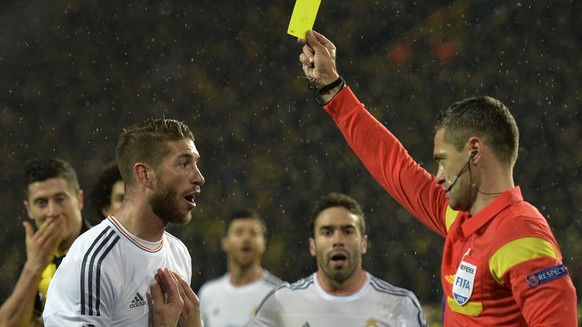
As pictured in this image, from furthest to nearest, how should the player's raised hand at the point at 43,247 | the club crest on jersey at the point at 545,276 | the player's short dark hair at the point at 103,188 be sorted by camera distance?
the player's short dark hair at the point at 103,188, the player's raised hand at the point at 43,247, the club crest on jersey at the point at 545,276

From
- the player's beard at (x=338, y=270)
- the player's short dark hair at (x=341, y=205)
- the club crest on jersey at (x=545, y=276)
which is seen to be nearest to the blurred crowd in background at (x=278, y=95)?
the player's short dark hair at (x=341, y=205)

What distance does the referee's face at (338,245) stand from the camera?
440 cm

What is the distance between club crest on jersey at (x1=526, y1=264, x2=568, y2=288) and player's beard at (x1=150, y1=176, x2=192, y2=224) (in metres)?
1.12

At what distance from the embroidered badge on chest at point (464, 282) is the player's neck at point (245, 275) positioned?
3.99 meters

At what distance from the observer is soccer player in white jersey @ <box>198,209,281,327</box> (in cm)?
622

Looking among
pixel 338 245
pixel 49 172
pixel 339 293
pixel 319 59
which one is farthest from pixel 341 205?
pixel 319 59

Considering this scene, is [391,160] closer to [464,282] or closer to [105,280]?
[464,282]

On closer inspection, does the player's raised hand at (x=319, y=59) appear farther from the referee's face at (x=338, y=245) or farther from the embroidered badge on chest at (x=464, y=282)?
the referee's face at (x=338, y=245)

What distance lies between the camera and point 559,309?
2.13 metres

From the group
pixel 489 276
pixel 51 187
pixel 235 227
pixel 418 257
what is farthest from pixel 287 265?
pixel 489 276

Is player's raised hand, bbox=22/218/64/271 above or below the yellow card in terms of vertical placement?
below

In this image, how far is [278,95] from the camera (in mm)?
9156

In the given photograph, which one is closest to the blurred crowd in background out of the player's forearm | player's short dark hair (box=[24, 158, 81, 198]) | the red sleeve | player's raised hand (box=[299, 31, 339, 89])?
player's short dark hair (box=[24, 158, 81, 198])

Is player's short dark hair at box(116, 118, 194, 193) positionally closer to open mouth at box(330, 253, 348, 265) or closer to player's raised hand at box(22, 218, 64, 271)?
player's raised hand at box(22, 218, 64, 271)
